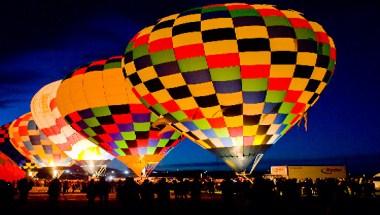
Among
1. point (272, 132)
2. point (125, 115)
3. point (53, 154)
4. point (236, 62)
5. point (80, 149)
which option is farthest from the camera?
point (53, 154)

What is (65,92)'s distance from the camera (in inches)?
836

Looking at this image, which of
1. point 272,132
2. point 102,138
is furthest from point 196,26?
point 102,138

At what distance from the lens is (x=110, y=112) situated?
20172mm

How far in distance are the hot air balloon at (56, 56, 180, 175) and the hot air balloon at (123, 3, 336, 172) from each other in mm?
3830

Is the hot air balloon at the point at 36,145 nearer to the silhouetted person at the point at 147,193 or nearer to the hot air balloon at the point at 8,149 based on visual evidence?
the hot air balloon at the point at 8,149

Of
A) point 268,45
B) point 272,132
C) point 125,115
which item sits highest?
point 268,45

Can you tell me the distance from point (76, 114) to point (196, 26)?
325 inches

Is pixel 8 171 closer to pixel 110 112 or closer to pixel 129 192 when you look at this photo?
pixel 110 112

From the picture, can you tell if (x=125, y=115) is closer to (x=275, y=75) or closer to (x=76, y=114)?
(x=76, y=114)

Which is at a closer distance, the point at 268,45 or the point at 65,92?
the point at 268,45

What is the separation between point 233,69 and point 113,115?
718 centimetres

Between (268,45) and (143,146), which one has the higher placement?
(268,45)

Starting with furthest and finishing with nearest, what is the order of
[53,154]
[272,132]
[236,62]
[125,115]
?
[53,154], [125,115], [272,132], [236,62]

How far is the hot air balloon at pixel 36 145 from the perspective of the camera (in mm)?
31203
